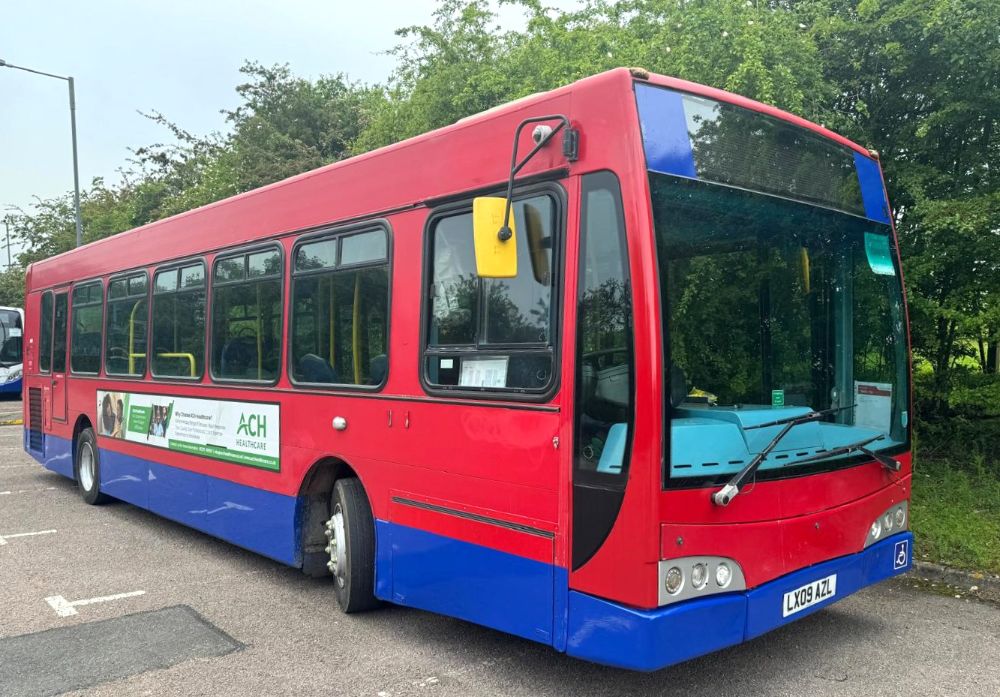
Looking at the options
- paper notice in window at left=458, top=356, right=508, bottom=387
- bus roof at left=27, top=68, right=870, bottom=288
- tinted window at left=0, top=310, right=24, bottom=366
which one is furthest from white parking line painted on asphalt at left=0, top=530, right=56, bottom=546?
tinted window at left=0, top=310, right=24, bottom=366

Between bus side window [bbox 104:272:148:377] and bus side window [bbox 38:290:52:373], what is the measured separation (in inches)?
84.6

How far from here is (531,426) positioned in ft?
12.8

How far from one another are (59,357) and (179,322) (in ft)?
12.1

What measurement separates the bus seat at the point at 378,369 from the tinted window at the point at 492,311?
16.2 inches

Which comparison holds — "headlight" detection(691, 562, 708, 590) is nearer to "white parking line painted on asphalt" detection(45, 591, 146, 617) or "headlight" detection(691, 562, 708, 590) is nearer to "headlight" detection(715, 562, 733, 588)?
"headlight" detection(715, 562, 733, 588)

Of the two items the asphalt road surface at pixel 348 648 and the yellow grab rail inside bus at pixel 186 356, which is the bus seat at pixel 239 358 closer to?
the yellow grab rail inside bus at pixel 186 356

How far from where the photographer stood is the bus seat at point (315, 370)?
5.40 m

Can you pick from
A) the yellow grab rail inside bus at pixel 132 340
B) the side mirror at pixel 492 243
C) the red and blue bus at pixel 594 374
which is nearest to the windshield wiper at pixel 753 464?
the red and blue bus at pixel 594 374

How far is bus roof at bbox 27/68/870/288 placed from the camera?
379cm

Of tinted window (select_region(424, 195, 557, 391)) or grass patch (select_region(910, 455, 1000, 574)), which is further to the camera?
grass patch (select_region(910, 455, 1000, 574))

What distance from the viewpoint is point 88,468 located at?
30.6 feet

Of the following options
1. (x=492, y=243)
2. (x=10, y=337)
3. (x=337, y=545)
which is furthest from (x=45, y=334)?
(x=10, y=337)

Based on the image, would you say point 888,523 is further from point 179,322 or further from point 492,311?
point 179,322

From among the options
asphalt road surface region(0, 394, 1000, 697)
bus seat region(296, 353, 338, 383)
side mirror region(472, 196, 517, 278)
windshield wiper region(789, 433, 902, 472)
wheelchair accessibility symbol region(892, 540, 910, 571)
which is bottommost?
asphalt road surface region(0, 394, 1000, 697)
